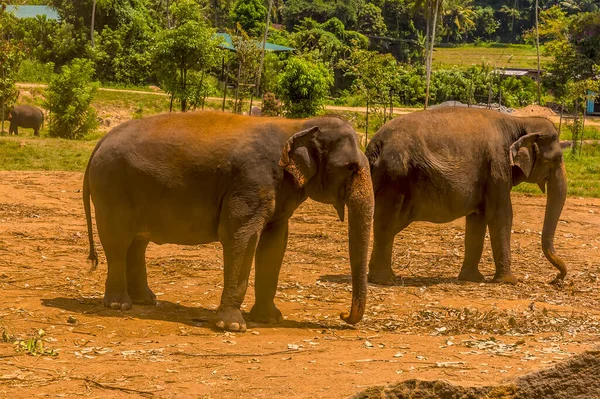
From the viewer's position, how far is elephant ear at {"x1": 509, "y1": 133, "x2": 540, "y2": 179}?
13.0 meters

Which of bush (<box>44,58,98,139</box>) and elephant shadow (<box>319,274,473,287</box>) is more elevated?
bush (<box>44,58,98,139</box>)

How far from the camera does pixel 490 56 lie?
265 feet

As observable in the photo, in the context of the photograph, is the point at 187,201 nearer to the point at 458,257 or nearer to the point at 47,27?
the point at 458,257

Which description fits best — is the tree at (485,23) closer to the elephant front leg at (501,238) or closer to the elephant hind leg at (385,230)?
the elephant front leg at (501,238)

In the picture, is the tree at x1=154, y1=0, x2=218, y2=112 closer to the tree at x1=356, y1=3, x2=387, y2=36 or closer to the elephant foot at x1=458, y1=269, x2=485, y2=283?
the elephant foot at x1=458, y1=269, x2=485, y2=283

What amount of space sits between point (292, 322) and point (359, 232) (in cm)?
129

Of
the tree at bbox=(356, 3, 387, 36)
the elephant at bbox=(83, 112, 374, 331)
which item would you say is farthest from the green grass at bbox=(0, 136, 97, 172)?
the tree at bbox=(356, 3, 387, 36)

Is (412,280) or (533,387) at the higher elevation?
(533,387)

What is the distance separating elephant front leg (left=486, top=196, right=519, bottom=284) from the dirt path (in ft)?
0.83

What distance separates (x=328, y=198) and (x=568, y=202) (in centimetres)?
1214

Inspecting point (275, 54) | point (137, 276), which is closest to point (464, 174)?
point (137, 276)

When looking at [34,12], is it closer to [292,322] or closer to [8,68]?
[8,68]

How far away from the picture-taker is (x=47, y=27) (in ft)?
160

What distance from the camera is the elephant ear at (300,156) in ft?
30.6
